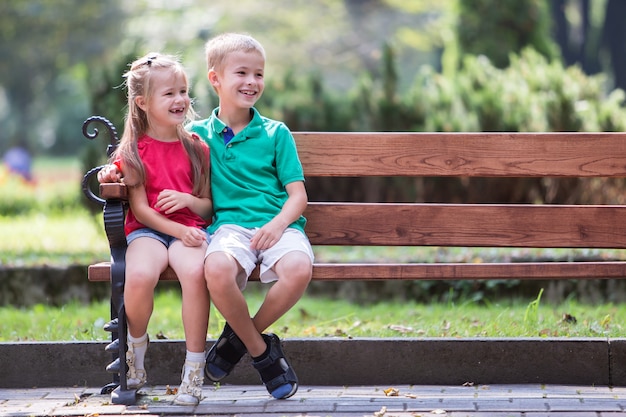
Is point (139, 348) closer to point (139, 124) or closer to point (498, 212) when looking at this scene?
point (139, 124)

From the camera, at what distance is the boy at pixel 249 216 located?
3.77 metres

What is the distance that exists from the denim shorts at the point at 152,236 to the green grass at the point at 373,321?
721 millimetres

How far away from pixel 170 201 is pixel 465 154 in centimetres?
130

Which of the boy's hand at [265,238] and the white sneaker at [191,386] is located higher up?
the boy's hand at [265,238]

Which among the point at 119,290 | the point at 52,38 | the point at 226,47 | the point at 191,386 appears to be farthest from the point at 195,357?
the point at 52,38

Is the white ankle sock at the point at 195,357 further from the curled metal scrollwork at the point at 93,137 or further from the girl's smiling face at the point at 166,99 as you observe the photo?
the girl's smiling face at the point at 166,99

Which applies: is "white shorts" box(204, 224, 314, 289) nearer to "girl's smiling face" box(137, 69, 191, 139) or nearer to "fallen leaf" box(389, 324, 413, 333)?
"girl's smiling face" box(137, 69, 191, 139)

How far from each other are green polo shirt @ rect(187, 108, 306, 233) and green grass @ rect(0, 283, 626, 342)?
2.77ft

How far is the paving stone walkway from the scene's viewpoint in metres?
3.58

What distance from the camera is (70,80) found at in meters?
40.9

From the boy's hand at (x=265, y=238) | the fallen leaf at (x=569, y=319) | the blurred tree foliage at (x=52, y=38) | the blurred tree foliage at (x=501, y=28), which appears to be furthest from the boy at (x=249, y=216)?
the blurred tree foliage at (x=52, y=38)

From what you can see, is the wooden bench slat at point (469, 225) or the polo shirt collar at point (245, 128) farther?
the wooden bench slat at point (469, 225)

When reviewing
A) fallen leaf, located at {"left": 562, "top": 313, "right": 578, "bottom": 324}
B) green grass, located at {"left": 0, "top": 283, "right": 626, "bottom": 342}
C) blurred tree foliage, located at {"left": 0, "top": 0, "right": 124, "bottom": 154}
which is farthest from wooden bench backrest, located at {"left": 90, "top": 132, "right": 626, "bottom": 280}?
blurred tree foliage, located at {"left": 0, "top": 0, "right": 124, "bottom": 154}

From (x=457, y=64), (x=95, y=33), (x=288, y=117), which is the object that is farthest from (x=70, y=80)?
(x=288, y=117)
